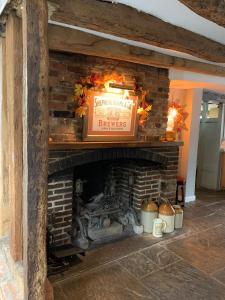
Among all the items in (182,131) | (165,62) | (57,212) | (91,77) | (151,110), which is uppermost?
(165,62)

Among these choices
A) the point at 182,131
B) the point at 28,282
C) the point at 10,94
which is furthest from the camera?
the point at 182,131

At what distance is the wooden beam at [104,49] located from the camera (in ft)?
7.33

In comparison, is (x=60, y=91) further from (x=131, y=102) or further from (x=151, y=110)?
(x=151, y=110)

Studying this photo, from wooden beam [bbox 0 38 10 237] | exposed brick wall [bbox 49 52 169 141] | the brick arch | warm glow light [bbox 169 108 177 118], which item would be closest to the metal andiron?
the brick arch

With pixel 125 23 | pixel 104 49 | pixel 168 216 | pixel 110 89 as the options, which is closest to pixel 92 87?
pixel 110 89

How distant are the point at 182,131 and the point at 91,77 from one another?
7.77 ft

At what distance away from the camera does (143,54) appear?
8.94 ft

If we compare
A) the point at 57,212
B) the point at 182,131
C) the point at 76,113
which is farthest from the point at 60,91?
the point at 182,131

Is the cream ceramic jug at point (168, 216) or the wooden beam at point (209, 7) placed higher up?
the wooden beam at point (209, 7)

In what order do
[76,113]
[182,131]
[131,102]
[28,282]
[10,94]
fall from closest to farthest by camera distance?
1. [28,282]
2. [10,94]
3. [76,113]
4. [131,102]
5. [182,131]

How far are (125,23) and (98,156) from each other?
1.51 m

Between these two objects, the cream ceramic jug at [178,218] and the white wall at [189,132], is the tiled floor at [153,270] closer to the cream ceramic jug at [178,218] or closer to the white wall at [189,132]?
the cream ceramic jug at [178,218]

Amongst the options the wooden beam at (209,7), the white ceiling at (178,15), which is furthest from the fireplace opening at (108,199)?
the wooden beam at (209,7)

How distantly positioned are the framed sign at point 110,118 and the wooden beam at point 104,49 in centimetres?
58
